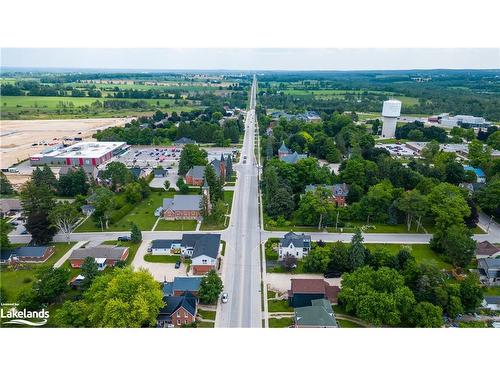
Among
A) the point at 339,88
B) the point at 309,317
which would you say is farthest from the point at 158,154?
the point at 339,88

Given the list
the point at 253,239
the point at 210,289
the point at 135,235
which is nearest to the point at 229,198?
the point at 253,239

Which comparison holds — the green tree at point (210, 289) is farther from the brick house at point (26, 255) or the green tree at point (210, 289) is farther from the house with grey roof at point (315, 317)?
the brick house at point (26, 255)

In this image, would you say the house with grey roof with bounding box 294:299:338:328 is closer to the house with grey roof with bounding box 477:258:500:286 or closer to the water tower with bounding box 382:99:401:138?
the house with grey roof with bounding box 477:258:500:286

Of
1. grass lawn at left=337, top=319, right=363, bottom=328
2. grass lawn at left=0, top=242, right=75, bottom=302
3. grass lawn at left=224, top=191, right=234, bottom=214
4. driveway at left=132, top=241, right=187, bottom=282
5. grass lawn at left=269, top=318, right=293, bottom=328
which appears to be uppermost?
grass lawn at left=224, top=191, right=234, bottom=214

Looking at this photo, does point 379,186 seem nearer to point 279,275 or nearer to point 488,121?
point 279,275

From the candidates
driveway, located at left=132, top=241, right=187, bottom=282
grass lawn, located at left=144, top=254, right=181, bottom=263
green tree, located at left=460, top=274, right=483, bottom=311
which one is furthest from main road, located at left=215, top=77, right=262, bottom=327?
green tree, located at left=460, top=274, right=483, bottom=311

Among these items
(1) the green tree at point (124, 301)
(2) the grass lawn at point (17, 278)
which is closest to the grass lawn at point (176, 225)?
(2) the grass lawn at point (17, 278)

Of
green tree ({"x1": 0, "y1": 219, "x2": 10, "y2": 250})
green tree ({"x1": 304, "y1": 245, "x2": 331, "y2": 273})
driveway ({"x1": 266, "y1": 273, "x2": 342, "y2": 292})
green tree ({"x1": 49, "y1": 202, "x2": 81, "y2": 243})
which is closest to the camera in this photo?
driveway ({"x1": 266, "y1": 273, "x2": 342, "y2": 292})
